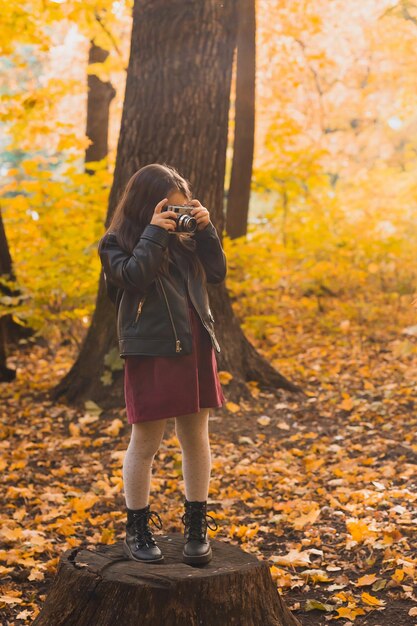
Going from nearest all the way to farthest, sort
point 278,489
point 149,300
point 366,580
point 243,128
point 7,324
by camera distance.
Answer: point 149,300 → point 366,580 → point 278,489 → point 7,324 → point 243,128

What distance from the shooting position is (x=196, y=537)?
10.4 feet

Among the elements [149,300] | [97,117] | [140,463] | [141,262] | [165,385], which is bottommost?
[140,463]

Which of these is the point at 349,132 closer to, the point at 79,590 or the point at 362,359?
the point at 362,359

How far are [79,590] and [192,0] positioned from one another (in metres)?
4.82

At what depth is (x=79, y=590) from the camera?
285 cm

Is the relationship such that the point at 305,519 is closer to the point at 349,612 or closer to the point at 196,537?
the point at 349,612

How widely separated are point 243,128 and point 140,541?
27.3 ft

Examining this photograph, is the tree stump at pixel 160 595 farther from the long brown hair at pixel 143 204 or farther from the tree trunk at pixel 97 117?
the tree trunk at pixel 97 117

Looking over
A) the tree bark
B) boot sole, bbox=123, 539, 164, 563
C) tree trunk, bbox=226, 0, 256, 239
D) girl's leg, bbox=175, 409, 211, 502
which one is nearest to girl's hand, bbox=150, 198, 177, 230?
girl's leg, bbox=175, 409, 211, 502

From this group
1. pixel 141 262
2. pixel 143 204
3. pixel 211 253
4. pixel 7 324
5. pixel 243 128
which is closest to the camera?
pixel 141 262

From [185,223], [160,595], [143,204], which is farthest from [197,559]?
[143,204]

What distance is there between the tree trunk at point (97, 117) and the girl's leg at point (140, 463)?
964 cm

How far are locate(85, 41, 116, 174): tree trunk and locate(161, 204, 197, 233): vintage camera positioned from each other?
9.46 meters

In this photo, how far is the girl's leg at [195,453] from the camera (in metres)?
3.23
